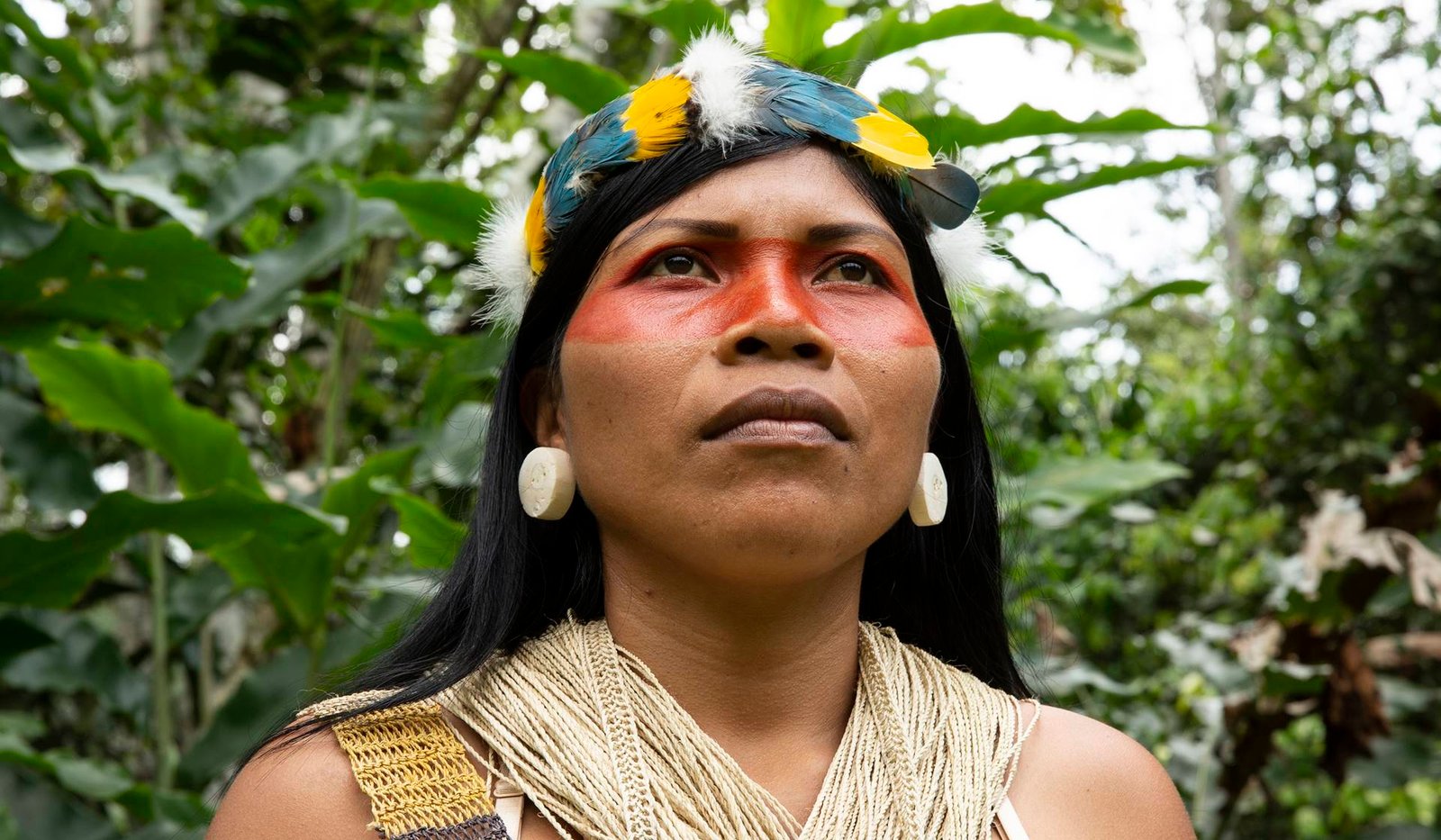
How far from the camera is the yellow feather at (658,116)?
4.94 ft

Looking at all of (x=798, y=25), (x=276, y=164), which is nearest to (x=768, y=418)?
(x=798, y=25)

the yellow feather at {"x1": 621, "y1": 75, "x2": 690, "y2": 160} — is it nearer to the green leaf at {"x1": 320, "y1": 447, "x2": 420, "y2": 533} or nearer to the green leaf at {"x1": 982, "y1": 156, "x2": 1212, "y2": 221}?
the green leaf at {"x1": 982, "y1": 156, "x2": 1212, "y2": 221}

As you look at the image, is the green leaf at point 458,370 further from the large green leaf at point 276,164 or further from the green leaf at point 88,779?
the green leaf at point 88,779

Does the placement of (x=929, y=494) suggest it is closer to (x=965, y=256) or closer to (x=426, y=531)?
(x=965, y=256)

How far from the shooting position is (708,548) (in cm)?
132

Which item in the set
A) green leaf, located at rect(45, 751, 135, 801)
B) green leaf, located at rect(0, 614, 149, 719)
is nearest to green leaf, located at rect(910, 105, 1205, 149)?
green leaf, located at rect(45, 751, 135, 801)

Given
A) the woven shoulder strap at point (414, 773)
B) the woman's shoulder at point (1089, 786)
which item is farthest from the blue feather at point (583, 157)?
the woman's shoulder at point (1089, 786)

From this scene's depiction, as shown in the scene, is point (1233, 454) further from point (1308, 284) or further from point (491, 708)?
point (491, 708)

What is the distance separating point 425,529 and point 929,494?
1.09 meters

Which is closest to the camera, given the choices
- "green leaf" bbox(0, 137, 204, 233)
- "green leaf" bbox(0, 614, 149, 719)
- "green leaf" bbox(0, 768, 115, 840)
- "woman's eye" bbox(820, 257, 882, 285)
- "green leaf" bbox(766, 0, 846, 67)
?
"woman's eye" bbox(820, 257, 882, 285)

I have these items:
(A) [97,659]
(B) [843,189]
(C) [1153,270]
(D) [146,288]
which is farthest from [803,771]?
(C) [1153,270]

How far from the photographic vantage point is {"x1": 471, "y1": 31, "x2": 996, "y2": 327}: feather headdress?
151cm

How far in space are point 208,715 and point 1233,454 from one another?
435cm

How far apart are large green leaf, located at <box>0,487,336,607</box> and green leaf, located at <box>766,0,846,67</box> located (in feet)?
3.51
